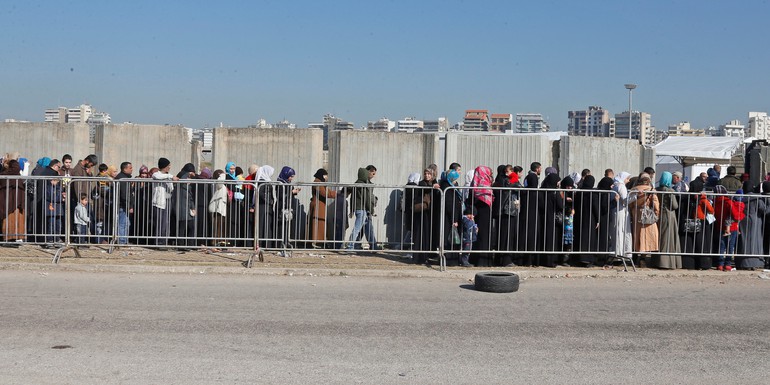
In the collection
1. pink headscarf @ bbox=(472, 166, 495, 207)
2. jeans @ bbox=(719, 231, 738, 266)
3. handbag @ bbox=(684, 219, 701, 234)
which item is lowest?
jeans @ bbox=(719, 231, 738, 266)

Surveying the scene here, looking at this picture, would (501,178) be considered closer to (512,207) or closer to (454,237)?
(512,207)

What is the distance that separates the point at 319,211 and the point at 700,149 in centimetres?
2439

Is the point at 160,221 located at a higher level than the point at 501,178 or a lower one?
lower

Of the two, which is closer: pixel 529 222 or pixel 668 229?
pixel 529 222

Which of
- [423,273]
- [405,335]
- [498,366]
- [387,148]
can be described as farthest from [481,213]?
[498,366]

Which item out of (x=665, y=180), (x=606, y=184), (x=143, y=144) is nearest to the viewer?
(x=606, y=184)

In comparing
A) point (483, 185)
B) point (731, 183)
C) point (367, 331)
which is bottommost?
point (367, 331)

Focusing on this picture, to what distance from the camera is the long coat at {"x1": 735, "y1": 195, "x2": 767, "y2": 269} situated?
1418 cm

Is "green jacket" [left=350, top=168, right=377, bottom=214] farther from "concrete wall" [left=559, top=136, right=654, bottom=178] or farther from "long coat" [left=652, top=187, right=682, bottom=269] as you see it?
"concrete wall" [left=559, top=136, right=654, bottom=178]

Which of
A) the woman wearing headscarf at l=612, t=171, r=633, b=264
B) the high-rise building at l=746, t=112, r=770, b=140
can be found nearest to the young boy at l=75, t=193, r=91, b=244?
the woman wearing headscarf at l=612, t=171, r=633, b=264

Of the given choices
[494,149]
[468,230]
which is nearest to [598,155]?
[494,149]

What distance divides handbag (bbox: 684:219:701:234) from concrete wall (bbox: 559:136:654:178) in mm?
4542

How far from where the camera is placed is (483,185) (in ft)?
45.9

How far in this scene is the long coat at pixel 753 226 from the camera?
14.2 m
